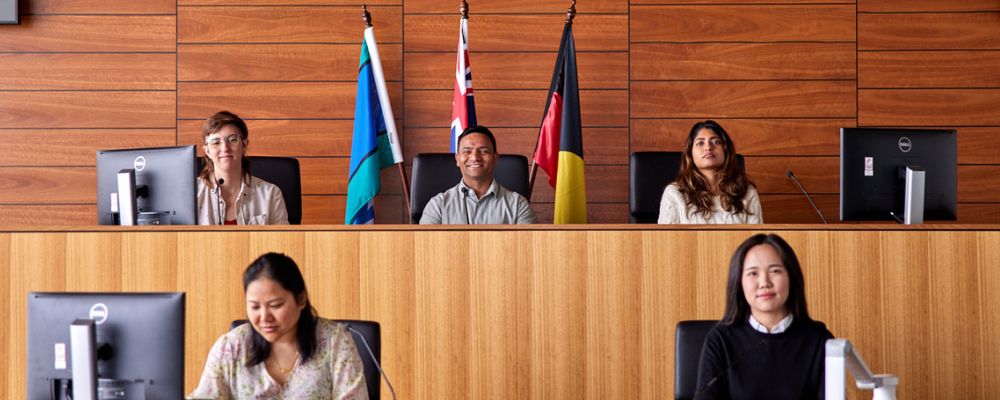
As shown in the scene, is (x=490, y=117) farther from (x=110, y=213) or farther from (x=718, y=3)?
(x=110, y=213)

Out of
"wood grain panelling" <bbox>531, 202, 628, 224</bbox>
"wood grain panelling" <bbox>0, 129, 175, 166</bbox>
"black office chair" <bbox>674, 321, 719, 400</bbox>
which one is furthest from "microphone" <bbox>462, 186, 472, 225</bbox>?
"wood grain panelling" <bbox>0, 129, 175, 166</bbox>

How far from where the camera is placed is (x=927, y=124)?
17.9ft

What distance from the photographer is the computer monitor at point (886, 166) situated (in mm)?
3730

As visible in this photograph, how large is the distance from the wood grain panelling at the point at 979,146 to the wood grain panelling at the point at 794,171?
0.68 m

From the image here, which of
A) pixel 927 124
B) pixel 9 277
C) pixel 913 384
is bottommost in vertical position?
pixel 913 384

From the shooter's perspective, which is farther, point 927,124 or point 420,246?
point 927,124

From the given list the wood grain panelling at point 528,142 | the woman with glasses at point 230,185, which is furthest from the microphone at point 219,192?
the wood grain panelling at point 528,142

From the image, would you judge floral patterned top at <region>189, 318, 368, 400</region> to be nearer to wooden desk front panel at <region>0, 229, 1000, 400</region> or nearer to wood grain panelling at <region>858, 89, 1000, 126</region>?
wooden desk front panel at <region>0, 229, 1000, 400</region>

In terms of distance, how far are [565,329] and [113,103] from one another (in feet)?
10.9

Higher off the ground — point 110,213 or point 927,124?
point 927,124

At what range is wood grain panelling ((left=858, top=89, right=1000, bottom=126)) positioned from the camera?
17.8 feet

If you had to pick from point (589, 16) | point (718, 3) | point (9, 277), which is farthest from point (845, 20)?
point (9, 277)

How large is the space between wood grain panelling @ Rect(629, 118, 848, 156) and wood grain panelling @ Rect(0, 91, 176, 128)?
257 cm

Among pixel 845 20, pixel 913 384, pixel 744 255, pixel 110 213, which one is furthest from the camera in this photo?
pixel 845 20
